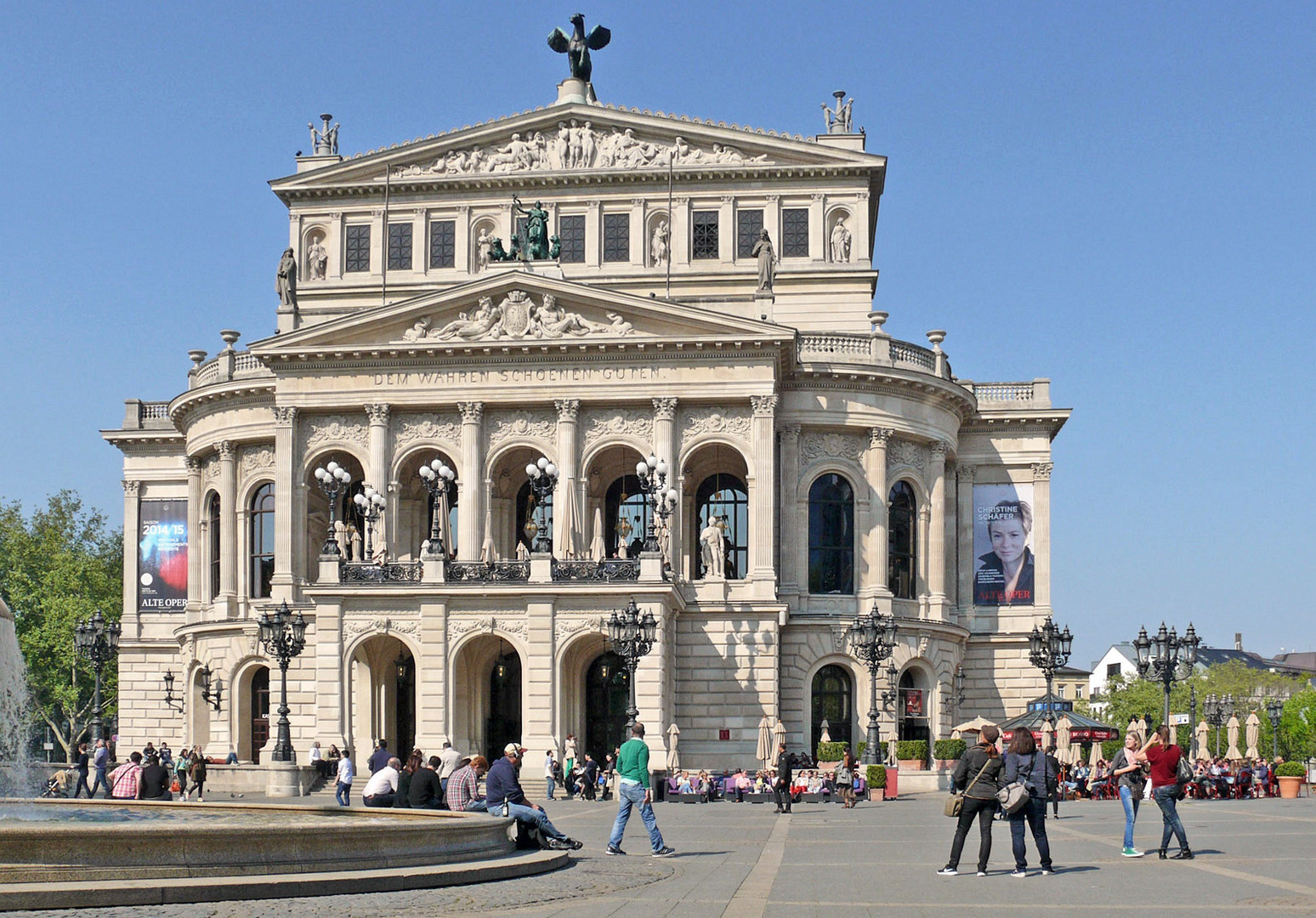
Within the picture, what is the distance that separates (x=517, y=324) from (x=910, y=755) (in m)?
18.0

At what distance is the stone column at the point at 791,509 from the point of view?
5959 centimetres

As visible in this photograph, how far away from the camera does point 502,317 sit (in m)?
57.5

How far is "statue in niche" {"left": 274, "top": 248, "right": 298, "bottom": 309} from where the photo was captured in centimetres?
6169

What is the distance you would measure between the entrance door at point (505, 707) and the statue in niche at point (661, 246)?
53.9 feet

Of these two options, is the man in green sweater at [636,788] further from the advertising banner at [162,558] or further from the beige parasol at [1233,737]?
the advertising banner at [162,558]

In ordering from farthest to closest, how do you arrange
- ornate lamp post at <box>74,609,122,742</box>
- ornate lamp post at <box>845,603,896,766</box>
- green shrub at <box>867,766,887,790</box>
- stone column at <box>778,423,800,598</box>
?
stone column at <box>778,423,800,598</box> → ornate lamp post at <box>845,603,896,766</box> → ornate lamp post at <box>74,609,122,742</box> → green shrub at <box>867,766,887,790</box>

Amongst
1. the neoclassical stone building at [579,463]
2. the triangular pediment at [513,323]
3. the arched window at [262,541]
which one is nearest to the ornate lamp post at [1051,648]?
the neoclassical stone building at [579,463]

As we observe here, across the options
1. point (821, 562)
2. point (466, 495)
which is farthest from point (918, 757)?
point (466, 495)

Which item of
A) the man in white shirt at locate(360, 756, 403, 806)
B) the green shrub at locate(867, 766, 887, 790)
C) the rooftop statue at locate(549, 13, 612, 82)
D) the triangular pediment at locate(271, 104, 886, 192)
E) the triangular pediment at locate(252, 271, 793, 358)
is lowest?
the green shrub at locate(867, 766, 887, 790)

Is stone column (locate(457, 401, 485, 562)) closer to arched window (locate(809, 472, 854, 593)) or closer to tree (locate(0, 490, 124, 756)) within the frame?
arched window (locate(809, 472, 854, 593))

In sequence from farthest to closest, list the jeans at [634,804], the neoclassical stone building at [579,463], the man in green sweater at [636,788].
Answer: the neoclassical stone building at [579,463], the man in green sweater at [636,788], the jeans at [634,804]

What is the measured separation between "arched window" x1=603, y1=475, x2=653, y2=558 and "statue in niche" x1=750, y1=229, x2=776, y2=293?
8.16m

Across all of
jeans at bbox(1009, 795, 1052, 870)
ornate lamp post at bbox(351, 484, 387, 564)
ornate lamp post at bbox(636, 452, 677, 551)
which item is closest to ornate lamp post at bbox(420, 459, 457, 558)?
ornate lamp post at bbox(351, 484, 387, 564)

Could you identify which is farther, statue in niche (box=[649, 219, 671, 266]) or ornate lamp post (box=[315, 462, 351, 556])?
statue in niche (box=[649, 219, 671, 266])
